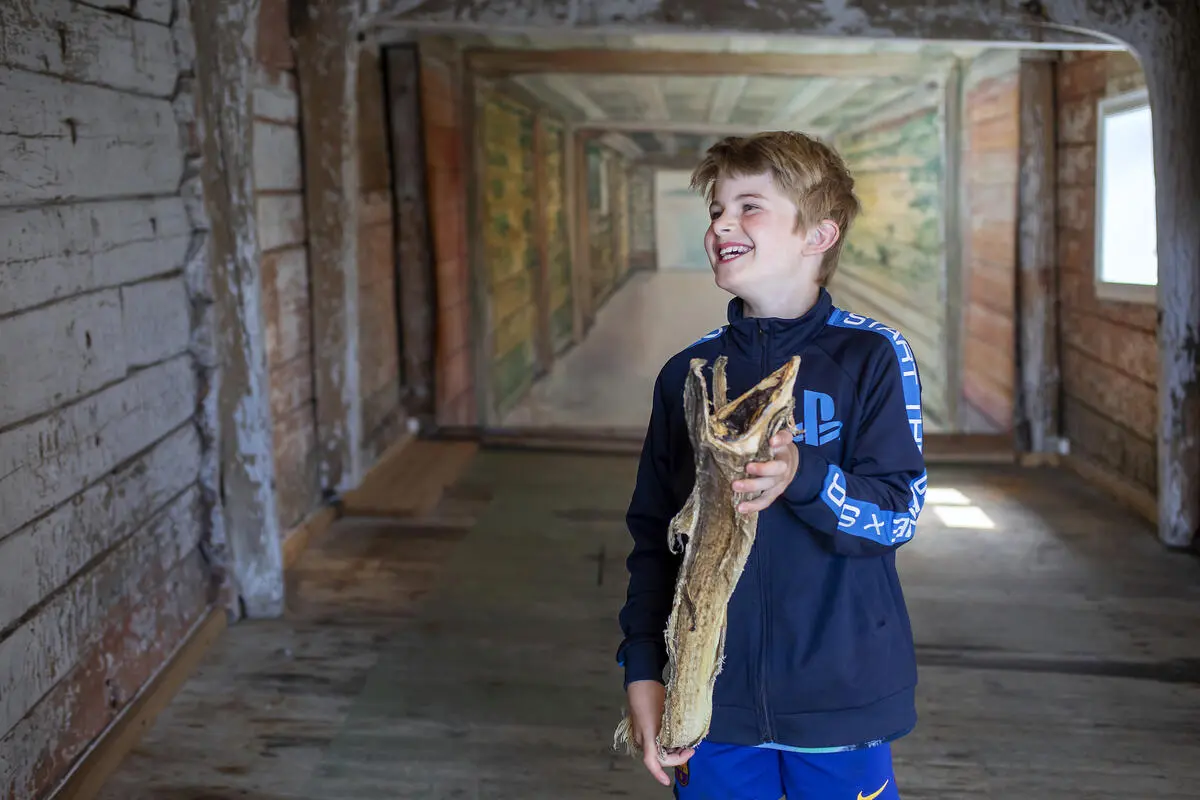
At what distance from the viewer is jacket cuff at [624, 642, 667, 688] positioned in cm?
151

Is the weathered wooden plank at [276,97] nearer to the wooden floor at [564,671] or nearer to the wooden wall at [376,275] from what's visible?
the wooden wall at [376,275]

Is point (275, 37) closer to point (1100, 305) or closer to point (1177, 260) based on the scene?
point (1177, 260)

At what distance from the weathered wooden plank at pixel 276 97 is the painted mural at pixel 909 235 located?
13.2 feet

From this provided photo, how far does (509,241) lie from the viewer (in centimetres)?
866

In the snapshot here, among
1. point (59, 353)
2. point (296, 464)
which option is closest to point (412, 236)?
point (296, 464)

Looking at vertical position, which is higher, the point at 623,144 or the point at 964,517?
the point at 623,144

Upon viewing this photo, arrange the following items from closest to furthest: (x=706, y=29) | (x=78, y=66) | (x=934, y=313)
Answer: (x=78, y=66), (x=706, y=29), (x=934, y=313)

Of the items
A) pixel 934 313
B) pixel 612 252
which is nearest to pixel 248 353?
pixel 934 313

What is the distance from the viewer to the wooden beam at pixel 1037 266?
5754mm

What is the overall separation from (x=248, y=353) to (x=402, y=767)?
1.45 m

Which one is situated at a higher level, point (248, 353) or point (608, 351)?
point (248, 353)

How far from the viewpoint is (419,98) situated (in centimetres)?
614

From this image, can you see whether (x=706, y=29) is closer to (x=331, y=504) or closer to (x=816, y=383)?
(x=331, y=504)

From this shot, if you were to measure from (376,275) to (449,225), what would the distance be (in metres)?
0.94
